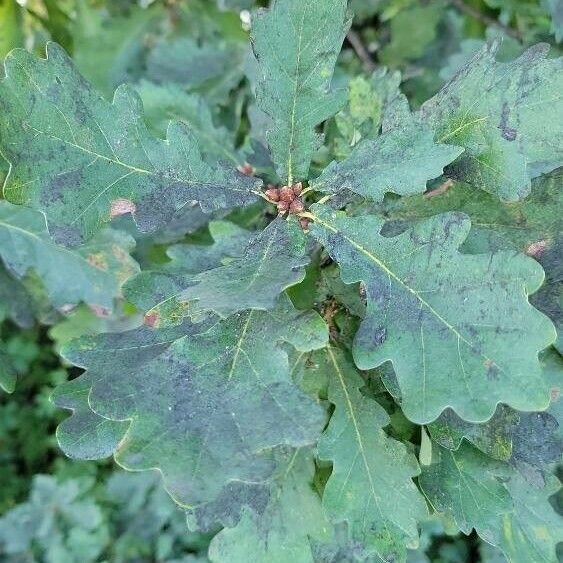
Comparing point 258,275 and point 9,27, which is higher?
point 9,27

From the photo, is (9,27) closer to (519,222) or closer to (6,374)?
(6,374)

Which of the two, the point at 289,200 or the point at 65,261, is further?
the point at 65,261

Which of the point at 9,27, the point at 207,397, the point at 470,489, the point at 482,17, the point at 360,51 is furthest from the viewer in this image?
the point at 360,51

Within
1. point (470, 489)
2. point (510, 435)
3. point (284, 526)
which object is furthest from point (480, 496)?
point (284, 526)

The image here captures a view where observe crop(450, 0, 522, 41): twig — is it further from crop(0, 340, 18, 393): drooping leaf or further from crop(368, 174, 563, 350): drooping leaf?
crop(0, 340, 18, 393): drooping leaf

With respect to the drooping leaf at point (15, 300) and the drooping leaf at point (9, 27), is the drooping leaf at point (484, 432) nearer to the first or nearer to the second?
the drooping leaf at point (15, 300)

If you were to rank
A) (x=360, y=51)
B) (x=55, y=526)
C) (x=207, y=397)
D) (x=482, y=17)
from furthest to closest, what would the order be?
(x=55, y=526) < (x=360, y=51) < (x=482, y=17) < (x=207, y=397)

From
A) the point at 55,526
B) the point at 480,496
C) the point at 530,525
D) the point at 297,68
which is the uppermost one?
the point at 297,68
